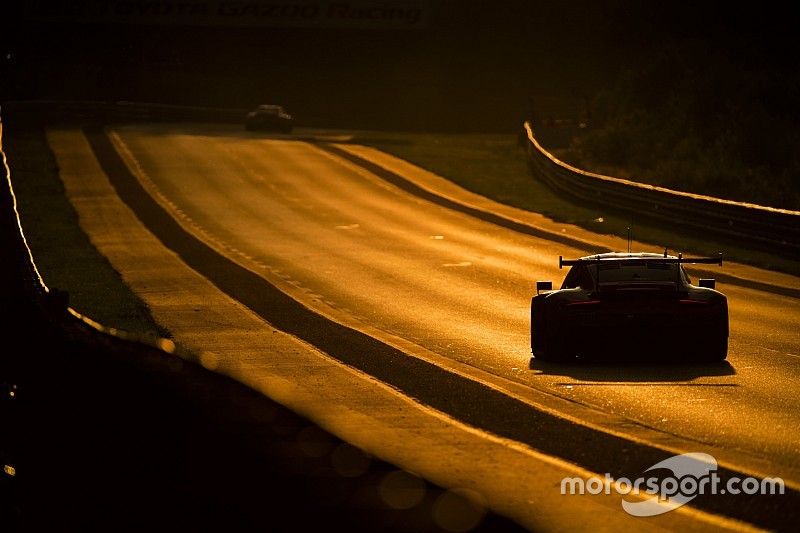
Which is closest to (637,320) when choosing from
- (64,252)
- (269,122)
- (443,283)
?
(443,283)

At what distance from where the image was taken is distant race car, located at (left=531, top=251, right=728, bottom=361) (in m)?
16.3

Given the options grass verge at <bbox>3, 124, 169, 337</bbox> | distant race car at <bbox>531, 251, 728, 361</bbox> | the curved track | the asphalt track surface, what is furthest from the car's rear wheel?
grass verge at <bbox>3, 124, 169, 337</bbox>

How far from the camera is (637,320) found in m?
16.3

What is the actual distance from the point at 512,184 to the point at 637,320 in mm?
33765

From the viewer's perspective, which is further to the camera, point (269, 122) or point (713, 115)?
point (269, 122)

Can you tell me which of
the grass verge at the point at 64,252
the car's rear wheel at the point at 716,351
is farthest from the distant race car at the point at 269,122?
the car's rear wheel at the point at 716,351

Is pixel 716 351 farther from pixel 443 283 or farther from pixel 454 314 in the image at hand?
pixel 443 283

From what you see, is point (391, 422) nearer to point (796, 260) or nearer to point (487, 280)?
point (487, 280)

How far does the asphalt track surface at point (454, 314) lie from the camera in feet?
39.4

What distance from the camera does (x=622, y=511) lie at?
8602 mm

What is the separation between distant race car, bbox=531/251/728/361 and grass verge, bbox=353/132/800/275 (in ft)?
39.2

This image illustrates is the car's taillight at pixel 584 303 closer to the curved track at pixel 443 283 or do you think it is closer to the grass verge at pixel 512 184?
the curved track at pixel 443 283

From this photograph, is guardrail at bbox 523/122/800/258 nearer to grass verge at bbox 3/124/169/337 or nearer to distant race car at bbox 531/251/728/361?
grass verge at bbox 3/124/169/337

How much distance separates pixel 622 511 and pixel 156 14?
9076cm
